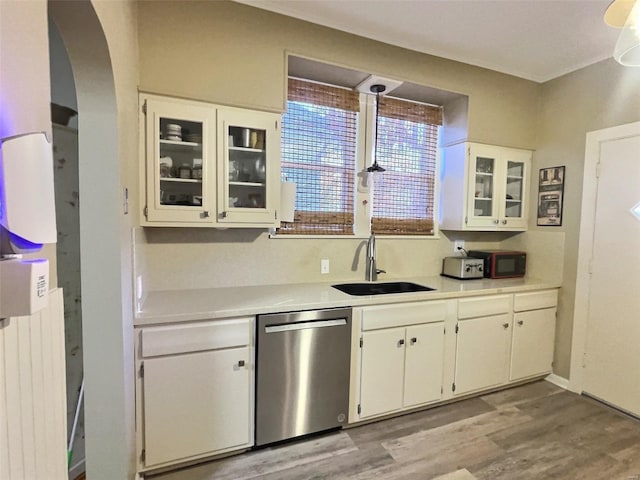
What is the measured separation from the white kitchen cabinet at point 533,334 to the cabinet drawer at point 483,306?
13 centimetres

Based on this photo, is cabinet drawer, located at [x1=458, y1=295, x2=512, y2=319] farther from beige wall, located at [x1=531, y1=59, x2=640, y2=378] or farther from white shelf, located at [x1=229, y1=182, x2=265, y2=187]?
white shelf, located at [x1=229, y1=182, x2=265, y2=187]

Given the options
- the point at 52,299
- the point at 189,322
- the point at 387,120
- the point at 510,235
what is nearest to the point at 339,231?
the point at 387,120

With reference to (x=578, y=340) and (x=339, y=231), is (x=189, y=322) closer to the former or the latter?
(x=339, y=231)

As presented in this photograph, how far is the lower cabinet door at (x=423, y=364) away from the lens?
2.37 m

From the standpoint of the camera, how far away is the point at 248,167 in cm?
223

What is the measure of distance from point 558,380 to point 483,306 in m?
1.17

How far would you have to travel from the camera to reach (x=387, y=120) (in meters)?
2.96

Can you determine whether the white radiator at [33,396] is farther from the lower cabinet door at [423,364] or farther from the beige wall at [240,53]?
Answer: the lower cabinet door at [423,364]

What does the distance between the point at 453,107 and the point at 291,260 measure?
6.63 feet

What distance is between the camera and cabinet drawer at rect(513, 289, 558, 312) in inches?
110

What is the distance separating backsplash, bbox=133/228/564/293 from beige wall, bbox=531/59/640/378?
19cm

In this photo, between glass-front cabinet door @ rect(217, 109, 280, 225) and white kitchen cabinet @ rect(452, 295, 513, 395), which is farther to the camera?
white kitchen cabinet @ rect(452, 295, 513, 395)

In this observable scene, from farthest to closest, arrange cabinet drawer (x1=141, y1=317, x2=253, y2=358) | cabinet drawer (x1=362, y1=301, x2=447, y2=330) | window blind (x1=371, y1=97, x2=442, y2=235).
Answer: window blind (x1=371, y1=97, x2=442, y2=235) → cabinet drawer (x1=362, y1=301, x2=447, y2=330) → cabinet drawer (x1=141, y1=317, x2=253, y2=358)

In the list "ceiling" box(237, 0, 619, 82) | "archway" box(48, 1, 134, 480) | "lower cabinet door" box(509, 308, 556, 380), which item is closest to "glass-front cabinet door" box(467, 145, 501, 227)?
"ceiling" box(237, 0, 619, 82)
